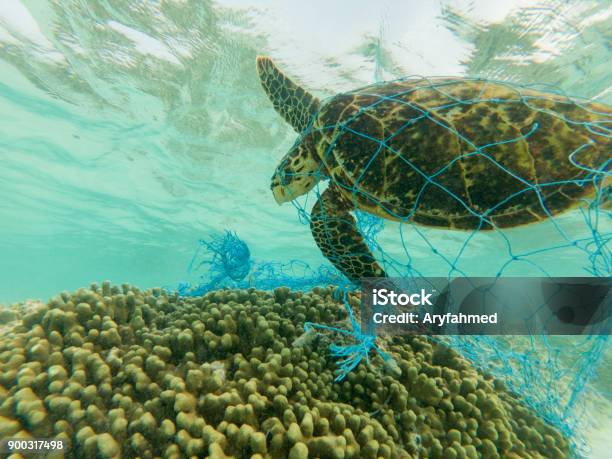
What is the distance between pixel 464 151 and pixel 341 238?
163cm

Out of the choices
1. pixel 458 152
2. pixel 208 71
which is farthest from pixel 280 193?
pixel 208 71

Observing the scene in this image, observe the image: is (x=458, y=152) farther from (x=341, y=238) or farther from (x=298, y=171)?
(x=298, y=171)

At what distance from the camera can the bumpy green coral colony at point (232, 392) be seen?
180cm

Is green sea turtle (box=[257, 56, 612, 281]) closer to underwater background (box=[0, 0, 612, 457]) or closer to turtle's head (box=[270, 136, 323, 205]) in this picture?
turtle's head (box=[270, 136, 323, 205])

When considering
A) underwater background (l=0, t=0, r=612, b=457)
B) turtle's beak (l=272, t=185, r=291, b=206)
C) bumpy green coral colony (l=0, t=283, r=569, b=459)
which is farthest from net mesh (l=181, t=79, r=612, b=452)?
turtle's beak (l=272, t=185, r=291, b=206)

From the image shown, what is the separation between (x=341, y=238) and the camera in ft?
11.8

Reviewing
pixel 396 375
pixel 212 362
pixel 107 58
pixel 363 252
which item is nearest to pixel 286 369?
pixel 212 362

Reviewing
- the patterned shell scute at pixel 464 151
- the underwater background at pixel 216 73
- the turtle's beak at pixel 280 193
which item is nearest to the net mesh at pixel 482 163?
the patterned shell scute at pixel 464 151

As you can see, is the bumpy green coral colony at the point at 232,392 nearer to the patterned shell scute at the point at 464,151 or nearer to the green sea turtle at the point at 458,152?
the green sea turtle at the point at 458,152

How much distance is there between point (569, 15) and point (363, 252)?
25.5 feet

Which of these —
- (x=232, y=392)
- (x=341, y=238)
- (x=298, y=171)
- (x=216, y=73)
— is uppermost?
(x=216, y=73)

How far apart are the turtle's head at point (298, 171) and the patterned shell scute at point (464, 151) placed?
24.0 inches

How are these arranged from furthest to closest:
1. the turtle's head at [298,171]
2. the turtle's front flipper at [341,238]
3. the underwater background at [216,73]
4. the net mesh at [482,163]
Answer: the underwater background at [216,73] < the turtle's head at [298,171] < the turtle's front flipper at [341,238] < the net mesh at [482,163]

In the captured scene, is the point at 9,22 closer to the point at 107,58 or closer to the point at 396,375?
the point at 107,58
